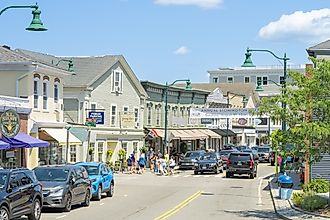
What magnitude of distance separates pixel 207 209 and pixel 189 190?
10.0m

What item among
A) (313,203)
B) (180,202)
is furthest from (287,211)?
(180,202)

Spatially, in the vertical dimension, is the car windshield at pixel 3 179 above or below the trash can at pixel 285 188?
above

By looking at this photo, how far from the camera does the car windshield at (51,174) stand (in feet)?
76.8

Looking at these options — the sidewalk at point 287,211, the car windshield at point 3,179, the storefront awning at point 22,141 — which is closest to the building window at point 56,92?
the storefront awning at point 22,141

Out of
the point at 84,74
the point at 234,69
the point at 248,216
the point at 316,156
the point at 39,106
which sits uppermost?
the point at 234,69

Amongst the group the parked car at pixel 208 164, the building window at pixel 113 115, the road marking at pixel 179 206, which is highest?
the building window at pixel 113 115

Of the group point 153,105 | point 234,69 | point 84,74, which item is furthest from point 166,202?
point 234,69

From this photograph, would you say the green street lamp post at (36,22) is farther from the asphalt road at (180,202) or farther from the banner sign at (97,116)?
the banner sign at (97,116)

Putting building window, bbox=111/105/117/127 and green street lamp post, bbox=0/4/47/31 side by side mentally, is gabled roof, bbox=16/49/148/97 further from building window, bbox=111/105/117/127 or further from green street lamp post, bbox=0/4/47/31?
green street lamp post, bbox=0/4/47/31

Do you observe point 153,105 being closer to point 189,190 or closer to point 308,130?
point 189,190

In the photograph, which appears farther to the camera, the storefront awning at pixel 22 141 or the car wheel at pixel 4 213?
the storefront awning at pixel 22 141

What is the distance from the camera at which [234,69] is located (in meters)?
137

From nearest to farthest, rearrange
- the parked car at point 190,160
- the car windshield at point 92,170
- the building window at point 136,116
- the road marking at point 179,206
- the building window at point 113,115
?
the road marking at point 179,206 → the car windshield at point 92,170 → the parked car at point 190,160 → the building window at point 113,115 → the building window at point 136,116

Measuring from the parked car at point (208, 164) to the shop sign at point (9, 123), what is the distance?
21.2 meters
